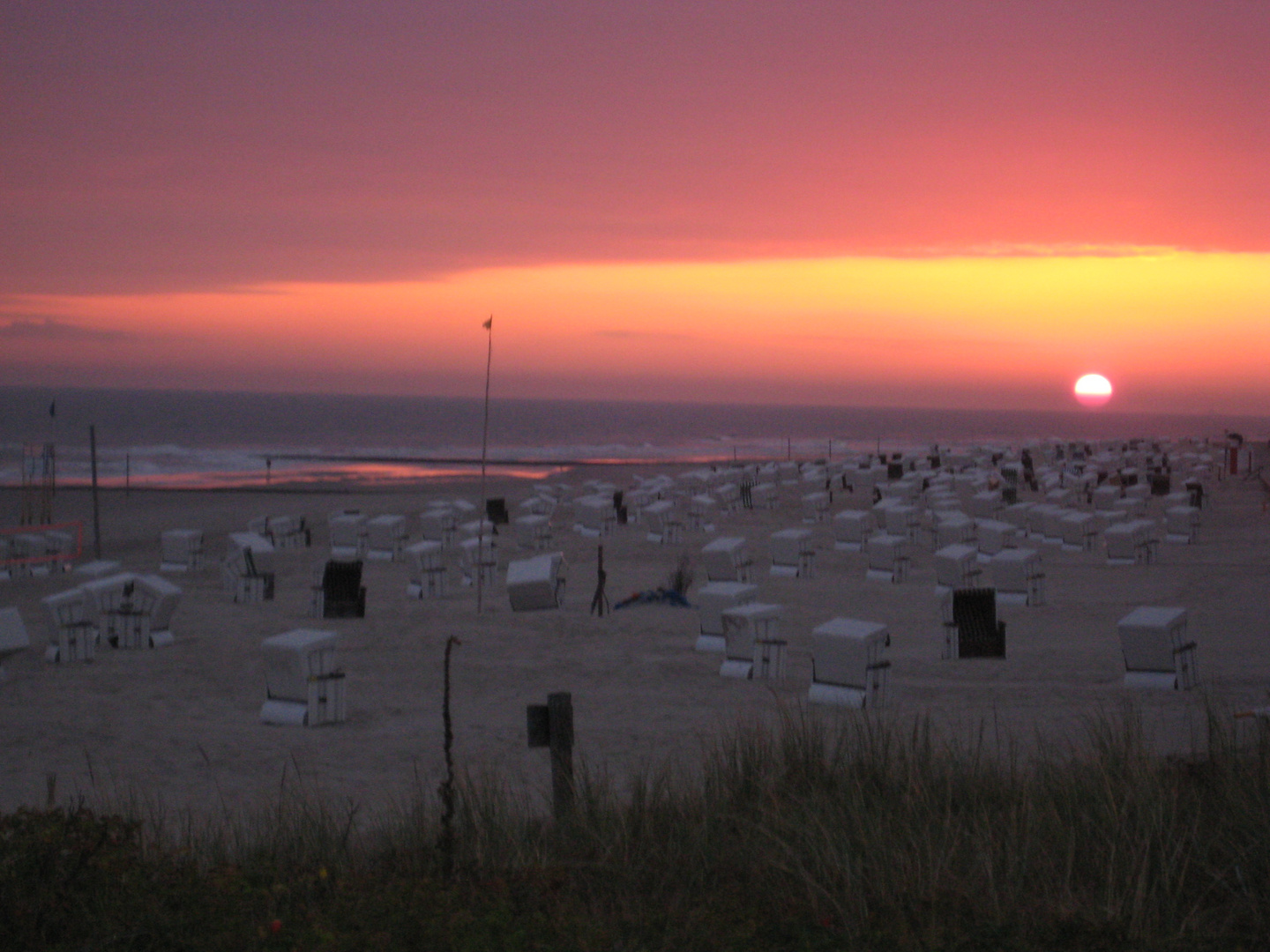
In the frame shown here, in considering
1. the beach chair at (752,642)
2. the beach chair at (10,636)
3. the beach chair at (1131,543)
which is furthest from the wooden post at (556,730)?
the beach chair at (1131,543)

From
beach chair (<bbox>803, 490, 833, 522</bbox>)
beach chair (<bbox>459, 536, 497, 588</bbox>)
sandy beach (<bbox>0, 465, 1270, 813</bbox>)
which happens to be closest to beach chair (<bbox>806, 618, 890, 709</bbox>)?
sandy beach (<bbox>0, 465, 1270, 813</bbox>)

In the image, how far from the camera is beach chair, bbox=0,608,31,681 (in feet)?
41.4

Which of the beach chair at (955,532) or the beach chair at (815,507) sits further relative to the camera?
the beach chair at (815,507)

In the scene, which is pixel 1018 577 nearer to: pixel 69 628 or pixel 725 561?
pixel 725 561

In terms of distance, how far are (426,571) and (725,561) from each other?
499 cm

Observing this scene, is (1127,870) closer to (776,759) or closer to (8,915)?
(776,759)

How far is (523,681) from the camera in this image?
12.7 metres

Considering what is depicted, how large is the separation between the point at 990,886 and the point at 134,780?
6866mm

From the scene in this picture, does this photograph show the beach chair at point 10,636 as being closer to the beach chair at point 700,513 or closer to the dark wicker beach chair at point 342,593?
the dark wicker beach chair at point 342,593

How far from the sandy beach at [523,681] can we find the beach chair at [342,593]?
0.98 feet

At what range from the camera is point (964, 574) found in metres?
18.1

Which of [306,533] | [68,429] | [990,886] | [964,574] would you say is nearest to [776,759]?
[990,886]

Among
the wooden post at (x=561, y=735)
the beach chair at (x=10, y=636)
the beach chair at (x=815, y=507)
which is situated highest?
the wooden post at (x=561, y=735)

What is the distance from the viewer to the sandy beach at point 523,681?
915cm
